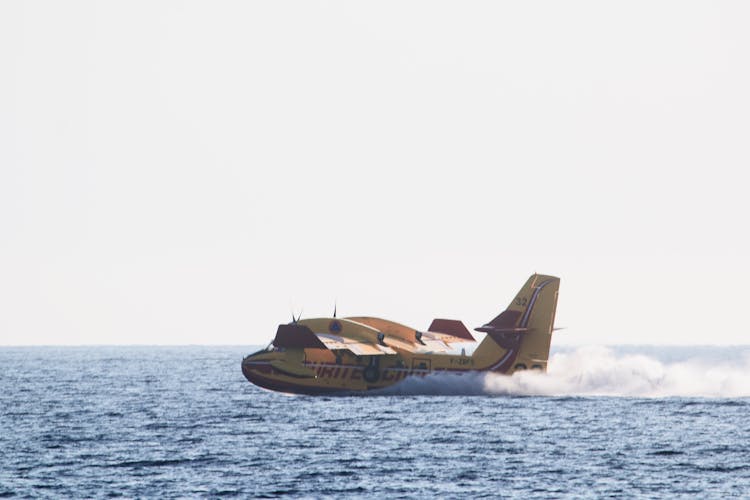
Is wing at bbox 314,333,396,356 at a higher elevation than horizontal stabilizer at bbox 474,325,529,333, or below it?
below

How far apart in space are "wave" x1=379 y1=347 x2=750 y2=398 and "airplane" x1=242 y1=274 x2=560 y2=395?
1.88 ft

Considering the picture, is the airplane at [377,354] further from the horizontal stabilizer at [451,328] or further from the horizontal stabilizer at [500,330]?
the horizontal stabilizer at [451,328]

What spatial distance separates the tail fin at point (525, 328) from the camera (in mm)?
59656

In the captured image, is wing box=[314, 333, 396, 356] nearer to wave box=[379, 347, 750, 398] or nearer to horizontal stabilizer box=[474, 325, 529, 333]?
wave box=[379, 347, 750, 398]

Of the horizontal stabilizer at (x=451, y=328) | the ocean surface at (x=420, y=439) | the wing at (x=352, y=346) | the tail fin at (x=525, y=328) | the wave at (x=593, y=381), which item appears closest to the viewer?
the ocean surface at (x=420, y=439)

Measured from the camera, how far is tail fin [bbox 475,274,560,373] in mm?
59656

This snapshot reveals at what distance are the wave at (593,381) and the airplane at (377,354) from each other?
22.6 inches

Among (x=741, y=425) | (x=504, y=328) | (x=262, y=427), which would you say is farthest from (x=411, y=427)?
(x=741, y=425)

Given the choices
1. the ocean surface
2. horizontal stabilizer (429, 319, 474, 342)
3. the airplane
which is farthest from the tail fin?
horizontal stabilizer (429, 319, 474, 342)

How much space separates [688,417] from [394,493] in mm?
25098

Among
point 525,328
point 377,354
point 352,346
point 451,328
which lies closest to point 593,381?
point 525,328

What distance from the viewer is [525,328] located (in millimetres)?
59594

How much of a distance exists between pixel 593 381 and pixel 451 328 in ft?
38.0

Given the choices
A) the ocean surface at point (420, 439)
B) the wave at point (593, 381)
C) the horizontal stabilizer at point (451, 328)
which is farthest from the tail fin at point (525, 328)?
the horizontal stabilizer at point (451, 328)
